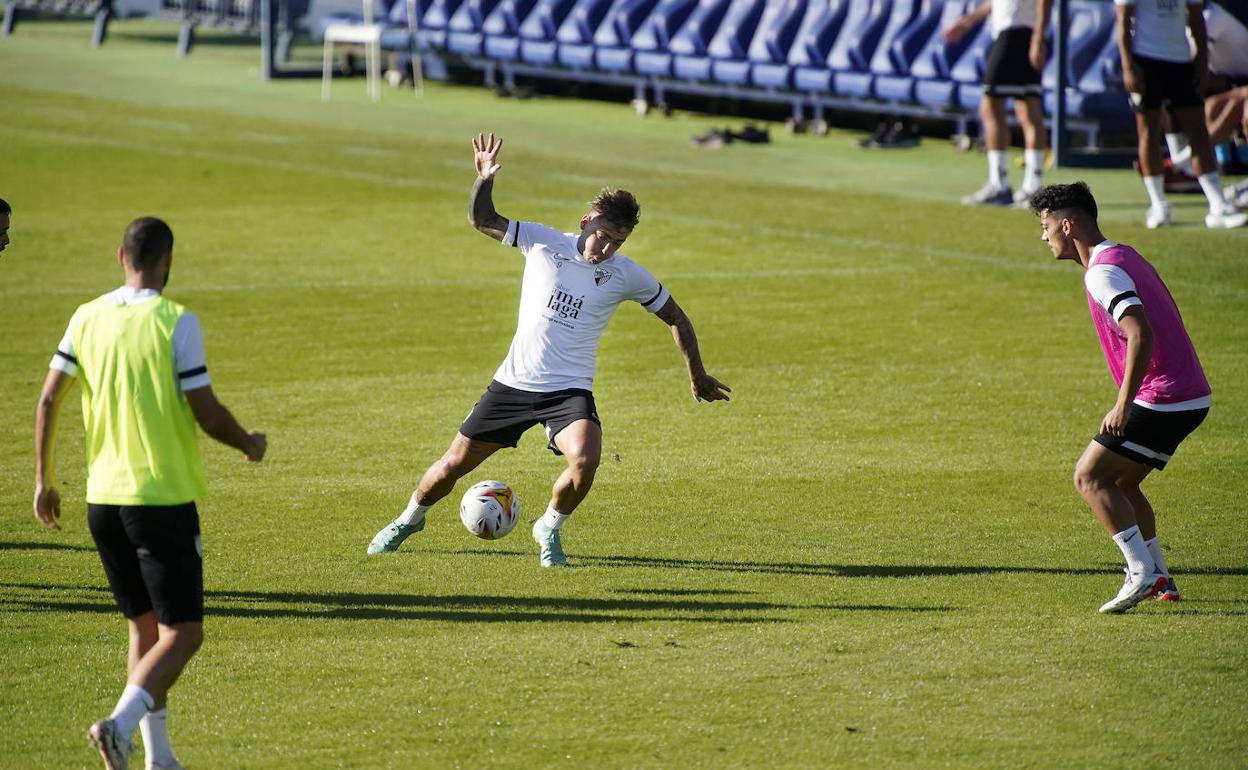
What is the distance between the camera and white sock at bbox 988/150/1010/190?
18844 millimetres

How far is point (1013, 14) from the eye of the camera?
1864 cm

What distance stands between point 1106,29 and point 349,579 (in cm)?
1827

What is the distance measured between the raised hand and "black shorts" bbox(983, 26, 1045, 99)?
430 inches

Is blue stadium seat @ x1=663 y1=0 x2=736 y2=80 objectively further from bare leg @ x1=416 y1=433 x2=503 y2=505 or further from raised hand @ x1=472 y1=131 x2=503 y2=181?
bare leg @ x1=416 y1=433 x2=503 y2=505

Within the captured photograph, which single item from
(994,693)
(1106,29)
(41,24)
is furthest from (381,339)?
(41,24)

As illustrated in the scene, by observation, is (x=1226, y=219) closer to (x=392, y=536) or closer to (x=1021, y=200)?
(x=1021, y=200)

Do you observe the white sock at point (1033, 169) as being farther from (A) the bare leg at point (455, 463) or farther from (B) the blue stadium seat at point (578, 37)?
(B) the blue stadium seat at point (578, 37)

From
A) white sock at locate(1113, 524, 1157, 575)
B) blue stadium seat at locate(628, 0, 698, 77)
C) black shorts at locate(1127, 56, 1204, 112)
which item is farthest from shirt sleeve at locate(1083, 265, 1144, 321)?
blue stadium seat at locate(628, 0, 698, 77)

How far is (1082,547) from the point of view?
891 centimetres

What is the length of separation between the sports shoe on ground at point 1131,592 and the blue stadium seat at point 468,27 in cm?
2495

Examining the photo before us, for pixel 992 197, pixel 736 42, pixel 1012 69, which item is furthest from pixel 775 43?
pixel 1012 69

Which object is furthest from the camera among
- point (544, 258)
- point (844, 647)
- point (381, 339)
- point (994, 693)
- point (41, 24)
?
point (41, 24)

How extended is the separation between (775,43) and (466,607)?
20.5m

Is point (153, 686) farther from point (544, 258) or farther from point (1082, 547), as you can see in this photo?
point (1082, 547)
